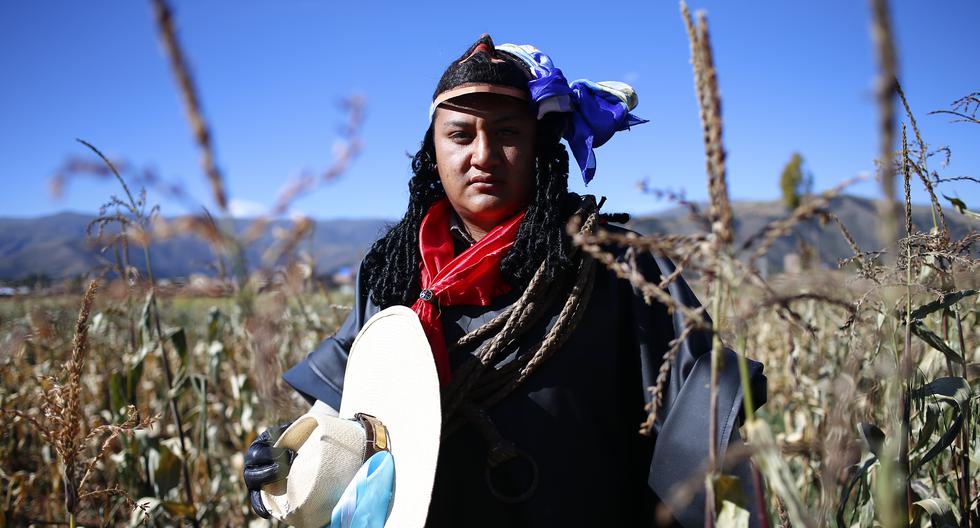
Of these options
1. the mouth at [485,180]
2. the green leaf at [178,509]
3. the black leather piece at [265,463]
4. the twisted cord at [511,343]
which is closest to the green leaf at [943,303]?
the twisted cord at [511,343]

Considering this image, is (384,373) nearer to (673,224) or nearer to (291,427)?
(291,427)

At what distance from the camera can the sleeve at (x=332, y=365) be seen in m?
2.22

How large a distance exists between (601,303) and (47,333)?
3.18 metres

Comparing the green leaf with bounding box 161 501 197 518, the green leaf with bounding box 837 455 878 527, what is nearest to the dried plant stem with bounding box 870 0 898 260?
the green leaf with bounding box 837 455 878 527

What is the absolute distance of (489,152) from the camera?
6.60 feet

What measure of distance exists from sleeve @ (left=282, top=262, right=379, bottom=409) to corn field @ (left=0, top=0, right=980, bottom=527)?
94 millimetres

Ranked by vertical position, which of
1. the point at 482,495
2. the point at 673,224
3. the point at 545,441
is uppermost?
the point at 673,224

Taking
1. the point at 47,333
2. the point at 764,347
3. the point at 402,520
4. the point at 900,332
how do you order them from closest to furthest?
the point at 402,520
the point at 900,332
the point at 47,333
the point at 764,347

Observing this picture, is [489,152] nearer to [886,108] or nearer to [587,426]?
[587,426]

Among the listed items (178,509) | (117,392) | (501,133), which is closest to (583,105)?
(501,133)

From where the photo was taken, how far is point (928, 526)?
2.10 meters

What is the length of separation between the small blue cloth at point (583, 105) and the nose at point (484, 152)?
0.57 feet

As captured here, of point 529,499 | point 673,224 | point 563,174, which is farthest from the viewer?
point 563,174

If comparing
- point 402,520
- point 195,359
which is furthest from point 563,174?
point 195,359
